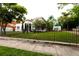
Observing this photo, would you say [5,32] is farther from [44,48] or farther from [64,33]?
[64,33]

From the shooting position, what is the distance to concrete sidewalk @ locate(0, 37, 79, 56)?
2.41 m

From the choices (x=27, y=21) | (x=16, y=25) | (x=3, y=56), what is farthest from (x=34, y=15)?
(x=3, y=56)

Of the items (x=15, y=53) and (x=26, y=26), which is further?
(x=26, y=26)

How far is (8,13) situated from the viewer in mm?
2592

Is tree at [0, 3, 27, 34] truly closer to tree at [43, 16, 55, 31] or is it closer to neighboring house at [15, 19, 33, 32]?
neighboring house at [15, 19, 33, 32]

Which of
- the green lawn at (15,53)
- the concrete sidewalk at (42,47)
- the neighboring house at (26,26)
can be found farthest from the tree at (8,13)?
the green lawn at (15,53)

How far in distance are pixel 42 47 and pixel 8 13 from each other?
66cm

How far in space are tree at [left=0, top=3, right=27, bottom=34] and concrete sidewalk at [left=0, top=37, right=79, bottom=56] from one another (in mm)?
183

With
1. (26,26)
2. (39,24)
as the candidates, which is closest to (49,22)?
(39,24)

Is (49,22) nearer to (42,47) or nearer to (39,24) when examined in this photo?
(39,24)

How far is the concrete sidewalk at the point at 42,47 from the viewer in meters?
2.41

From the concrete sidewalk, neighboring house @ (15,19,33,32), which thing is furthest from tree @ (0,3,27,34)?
the concrete sidewalk

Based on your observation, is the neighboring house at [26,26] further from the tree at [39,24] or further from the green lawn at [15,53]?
the green lawn at [15,53]

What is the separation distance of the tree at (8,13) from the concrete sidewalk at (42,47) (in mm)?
183
